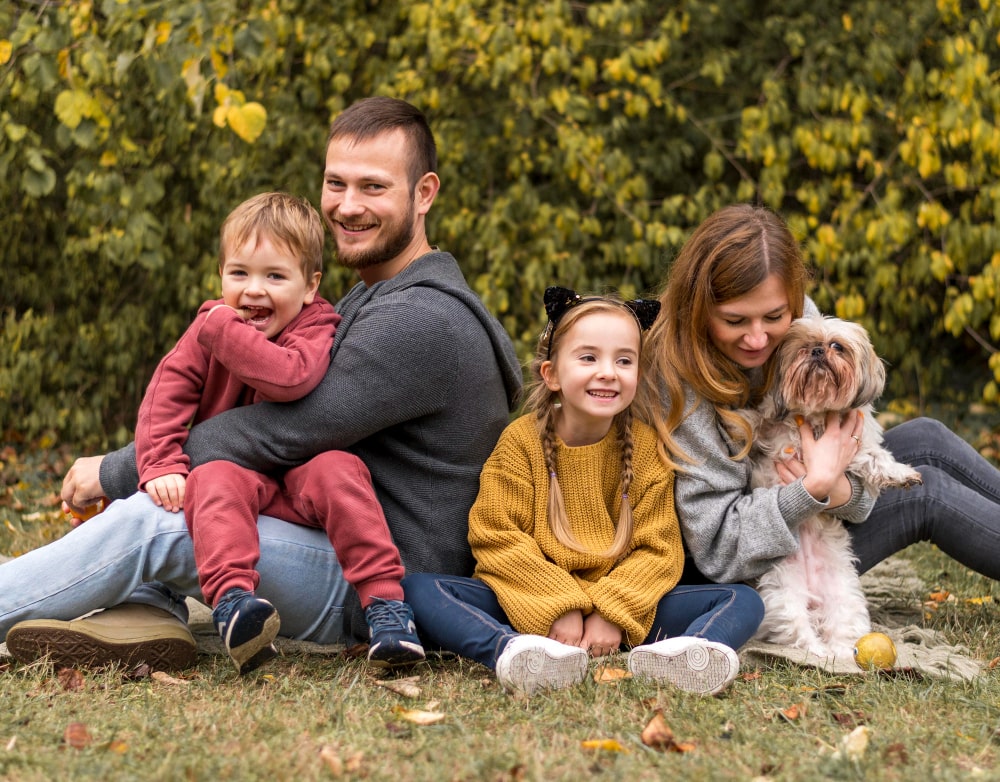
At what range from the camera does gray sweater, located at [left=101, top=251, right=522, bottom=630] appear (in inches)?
128

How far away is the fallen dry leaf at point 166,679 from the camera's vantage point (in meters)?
3.14

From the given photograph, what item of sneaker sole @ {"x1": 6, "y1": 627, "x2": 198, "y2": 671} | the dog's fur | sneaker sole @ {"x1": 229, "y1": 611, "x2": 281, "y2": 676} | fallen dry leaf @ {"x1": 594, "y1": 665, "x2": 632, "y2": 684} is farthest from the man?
the dog's fur

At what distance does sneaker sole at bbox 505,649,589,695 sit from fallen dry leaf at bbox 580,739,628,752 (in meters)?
0.38

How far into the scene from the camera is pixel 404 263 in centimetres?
367

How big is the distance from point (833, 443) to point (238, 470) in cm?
173

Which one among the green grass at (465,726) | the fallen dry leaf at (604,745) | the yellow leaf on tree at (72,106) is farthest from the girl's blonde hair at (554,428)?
the yellow leaf on tree at (72,106)

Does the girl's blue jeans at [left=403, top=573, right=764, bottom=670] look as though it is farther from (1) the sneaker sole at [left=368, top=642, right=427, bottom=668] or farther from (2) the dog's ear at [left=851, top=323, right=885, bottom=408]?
(2) the dog's ear at [left=851, top=323, right=885, bottom=408]

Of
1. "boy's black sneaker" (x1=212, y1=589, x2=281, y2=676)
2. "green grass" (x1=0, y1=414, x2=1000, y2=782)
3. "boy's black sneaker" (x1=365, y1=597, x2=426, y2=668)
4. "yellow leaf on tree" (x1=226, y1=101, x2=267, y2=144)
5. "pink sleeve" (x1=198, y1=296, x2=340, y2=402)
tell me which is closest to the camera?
"green grass" (x1=0, y1=414, x2=1000, y2=782)

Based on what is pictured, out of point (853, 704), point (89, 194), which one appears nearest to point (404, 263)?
point (853, 704)

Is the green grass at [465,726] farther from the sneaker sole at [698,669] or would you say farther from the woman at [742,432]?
the woman at [742,432]

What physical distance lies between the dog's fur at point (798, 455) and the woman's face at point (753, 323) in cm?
7

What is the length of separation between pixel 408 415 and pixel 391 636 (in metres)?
0.63

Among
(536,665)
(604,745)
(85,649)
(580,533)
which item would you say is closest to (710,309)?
(580,533)

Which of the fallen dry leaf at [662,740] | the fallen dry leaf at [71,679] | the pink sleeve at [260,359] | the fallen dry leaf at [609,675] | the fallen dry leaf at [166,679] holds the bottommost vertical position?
the fallen dry leaf at [166,679]
